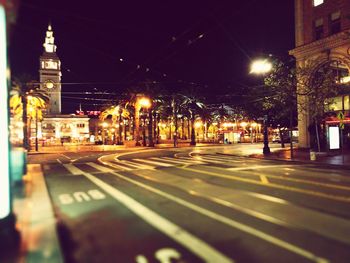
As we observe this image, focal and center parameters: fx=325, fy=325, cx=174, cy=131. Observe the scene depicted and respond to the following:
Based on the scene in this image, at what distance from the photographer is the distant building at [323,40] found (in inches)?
1198

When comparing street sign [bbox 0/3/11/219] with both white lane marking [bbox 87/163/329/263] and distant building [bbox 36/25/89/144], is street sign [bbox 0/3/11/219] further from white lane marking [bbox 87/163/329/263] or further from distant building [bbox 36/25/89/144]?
distant building [bbox 36/25/89/144]

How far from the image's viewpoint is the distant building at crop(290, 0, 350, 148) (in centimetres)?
3044

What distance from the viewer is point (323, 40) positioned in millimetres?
31906

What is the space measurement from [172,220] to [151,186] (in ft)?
16.8

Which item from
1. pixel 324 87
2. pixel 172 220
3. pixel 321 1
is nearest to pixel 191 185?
pixel 172 220

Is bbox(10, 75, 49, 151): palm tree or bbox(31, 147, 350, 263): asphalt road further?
bbox(10, 75, 49, 151): palm tree

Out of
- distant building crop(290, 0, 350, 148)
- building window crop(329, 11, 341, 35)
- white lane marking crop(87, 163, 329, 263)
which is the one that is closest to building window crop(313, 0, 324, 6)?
distant building crop(290, 0, 350, 148)

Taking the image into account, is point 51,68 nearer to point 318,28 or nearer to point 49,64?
point 49,64

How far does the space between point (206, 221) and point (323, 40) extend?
3016 cm

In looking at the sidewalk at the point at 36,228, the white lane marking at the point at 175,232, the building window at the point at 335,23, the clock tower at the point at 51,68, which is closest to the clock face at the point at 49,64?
the clock tower at the point at 51,68

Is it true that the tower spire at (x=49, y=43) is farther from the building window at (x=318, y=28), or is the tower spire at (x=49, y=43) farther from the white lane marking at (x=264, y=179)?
the white lane marking at (x=264, y=179)

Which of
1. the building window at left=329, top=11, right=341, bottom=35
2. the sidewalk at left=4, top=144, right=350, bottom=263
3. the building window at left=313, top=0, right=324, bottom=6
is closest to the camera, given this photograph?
the sidewalk at left=4, top=144, right=350, bottom=263

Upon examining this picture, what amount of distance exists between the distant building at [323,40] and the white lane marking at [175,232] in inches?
888

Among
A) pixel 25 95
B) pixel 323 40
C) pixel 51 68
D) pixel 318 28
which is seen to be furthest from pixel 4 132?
pixel 51 68
